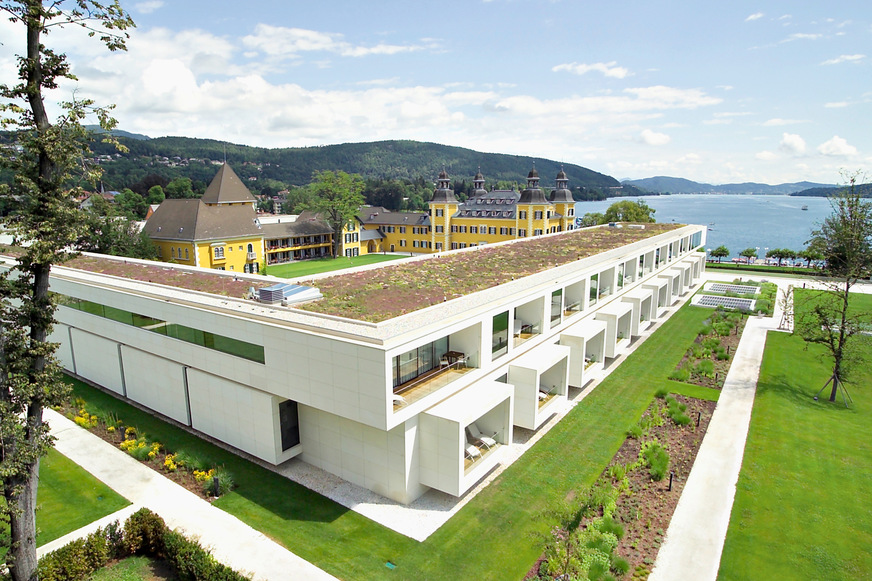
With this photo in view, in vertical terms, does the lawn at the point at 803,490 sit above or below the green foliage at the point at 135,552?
below

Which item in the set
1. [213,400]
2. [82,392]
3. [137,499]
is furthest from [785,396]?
[82,392]

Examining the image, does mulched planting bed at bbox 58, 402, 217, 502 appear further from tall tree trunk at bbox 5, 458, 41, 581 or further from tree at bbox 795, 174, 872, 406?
tree at bbox 795, 174, 872, 406

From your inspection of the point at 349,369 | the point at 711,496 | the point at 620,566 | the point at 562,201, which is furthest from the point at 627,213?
the point at 349,369

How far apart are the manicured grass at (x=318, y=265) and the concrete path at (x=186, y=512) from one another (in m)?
32.9

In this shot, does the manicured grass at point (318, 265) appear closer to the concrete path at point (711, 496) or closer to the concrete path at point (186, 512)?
the concrete path at point (186, 512)

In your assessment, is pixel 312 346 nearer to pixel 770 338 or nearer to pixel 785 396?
pixel 785 396

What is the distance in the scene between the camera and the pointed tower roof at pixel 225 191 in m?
62.1

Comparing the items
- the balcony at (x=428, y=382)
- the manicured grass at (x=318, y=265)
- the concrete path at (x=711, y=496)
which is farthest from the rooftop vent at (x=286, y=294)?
the manicured grass at (x=318, y=265)

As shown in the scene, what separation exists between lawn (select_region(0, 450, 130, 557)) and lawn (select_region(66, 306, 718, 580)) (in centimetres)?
278

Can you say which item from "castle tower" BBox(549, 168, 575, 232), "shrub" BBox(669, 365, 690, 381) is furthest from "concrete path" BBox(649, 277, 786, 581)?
"castle tower" BBox(549, 168, 575, 232)

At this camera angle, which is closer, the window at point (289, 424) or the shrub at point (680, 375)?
the window at point (289, 424)

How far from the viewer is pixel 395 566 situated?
502 inches

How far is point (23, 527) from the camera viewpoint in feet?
32.8

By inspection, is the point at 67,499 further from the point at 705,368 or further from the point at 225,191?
the point at 225,191
